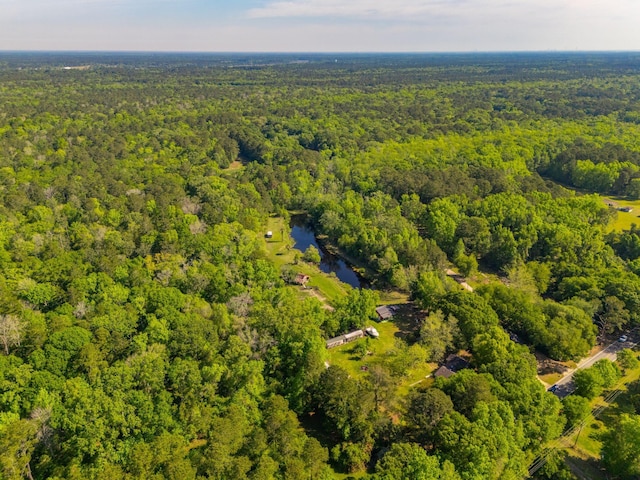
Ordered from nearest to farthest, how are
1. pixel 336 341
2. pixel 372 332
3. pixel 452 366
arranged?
pixel 452 366
pixel 336 341
pixel 372 332

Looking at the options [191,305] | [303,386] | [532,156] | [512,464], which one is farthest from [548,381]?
[532,156]

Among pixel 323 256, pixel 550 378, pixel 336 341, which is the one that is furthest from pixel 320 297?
pixel 550 378

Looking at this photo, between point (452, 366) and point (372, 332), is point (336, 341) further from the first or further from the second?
point (452, 366)

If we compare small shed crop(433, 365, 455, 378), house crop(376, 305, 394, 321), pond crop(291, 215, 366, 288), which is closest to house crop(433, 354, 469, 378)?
small shed crop(433, 365, 455, 378)

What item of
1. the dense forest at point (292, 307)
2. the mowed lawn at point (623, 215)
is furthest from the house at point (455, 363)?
the mowed lawn at point (623, 215)

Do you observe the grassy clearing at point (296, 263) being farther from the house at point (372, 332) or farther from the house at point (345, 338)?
the house at point (345, 338)

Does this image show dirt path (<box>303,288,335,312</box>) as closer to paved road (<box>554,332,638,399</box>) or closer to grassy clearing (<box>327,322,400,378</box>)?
grassy clearing (<box>327,322,400,378</box>)
